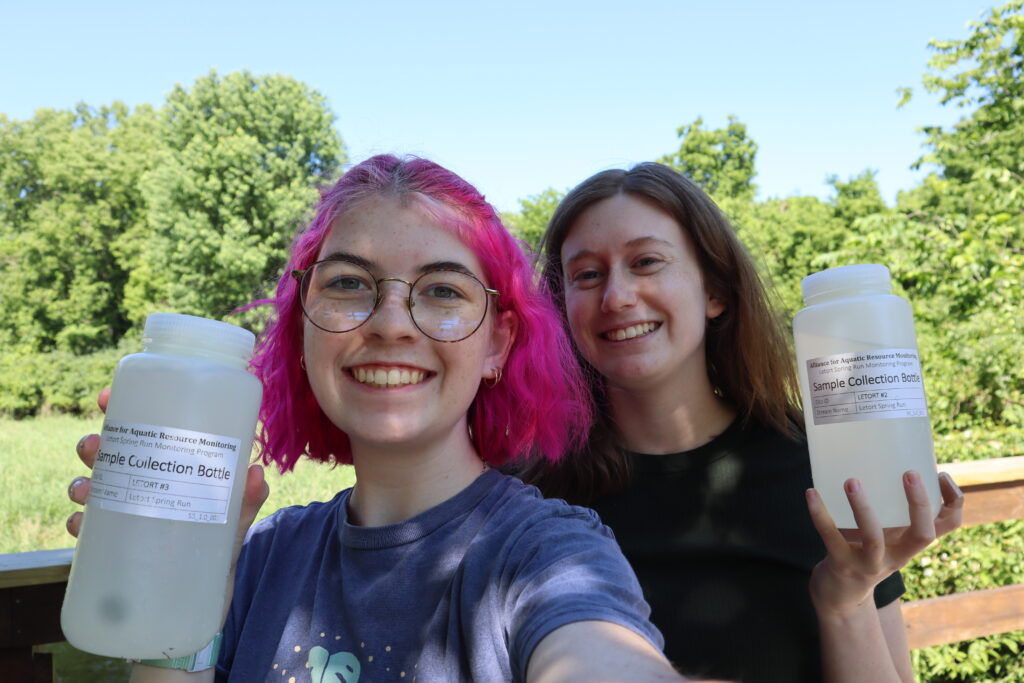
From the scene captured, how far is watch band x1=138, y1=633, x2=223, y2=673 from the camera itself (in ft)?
4.43

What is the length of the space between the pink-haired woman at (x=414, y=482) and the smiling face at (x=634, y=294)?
0.43 m

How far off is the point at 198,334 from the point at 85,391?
27.8 m

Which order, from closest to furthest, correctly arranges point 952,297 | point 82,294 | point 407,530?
point 407,530 → point 952,297 → point 82,294

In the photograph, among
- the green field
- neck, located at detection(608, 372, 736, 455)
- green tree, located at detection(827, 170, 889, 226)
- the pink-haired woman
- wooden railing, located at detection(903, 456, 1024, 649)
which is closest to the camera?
the pink-haired woman

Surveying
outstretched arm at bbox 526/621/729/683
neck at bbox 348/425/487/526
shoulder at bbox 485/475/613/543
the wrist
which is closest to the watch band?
neck at bbox 348/425/487/526

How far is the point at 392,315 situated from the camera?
1.34 meters

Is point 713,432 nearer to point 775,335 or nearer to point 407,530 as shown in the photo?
point 775,335

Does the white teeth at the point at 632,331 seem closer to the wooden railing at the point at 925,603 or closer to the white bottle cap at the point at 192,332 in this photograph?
the white bottle cap at the point at 192,332

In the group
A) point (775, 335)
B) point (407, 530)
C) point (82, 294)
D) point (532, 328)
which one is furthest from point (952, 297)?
point (82, 294)

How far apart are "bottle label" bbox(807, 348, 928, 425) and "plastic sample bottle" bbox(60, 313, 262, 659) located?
3.28ft

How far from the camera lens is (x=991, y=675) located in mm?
4262

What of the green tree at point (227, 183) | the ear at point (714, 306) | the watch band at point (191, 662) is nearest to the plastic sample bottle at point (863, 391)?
the ear at point (714, 306)

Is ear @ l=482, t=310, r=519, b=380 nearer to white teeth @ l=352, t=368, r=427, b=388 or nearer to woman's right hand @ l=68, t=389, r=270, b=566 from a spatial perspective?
white teeth @ l=352, t=368, r=427, b=388

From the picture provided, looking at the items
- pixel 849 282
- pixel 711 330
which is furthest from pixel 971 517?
pixel 849 282
